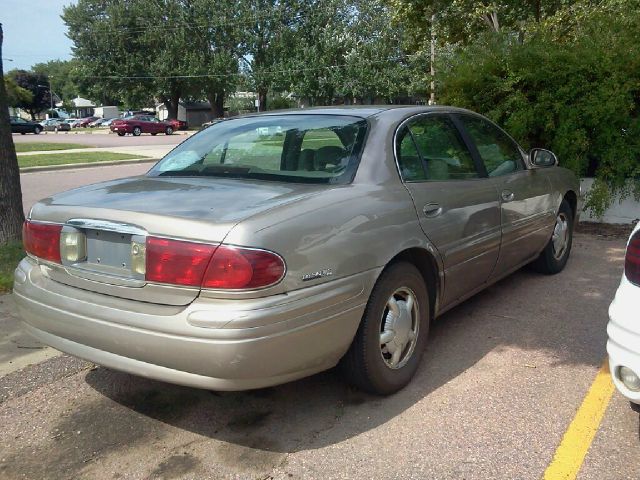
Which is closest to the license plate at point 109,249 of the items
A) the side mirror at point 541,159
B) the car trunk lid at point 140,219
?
the car trunk lid at point 140,219

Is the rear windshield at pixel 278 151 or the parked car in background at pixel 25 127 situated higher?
the rear windshield at pixel 278 151

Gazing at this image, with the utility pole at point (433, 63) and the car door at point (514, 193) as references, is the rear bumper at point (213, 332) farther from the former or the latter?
the utility pole at point (433, 63)

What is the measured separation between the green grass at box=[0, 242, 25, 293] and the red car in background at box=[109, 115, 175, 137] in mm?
41604

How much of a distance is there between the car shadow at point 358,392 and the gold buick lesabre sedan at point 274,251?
205mm

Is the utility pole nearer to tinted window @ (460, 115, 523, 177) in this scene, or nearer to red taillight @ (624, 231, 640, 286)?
tinted window @ (460, 115, 523, 177)

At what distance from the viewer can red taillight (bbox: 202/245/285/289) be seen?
255cm

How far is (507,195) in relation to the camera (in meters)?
4.45

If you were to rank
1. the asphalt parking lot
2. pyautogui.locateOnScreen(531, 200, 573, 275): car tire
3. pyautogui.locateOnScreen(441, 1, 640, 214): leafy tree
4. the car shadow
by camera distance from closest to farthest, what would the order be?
the asphalt parking lot, the car shadow, pyautogui.locateOnScreen(531, 200, 573, 275): car tire, pyautogui.locateOnScreen(441, 1, 640, 214): leafy tree

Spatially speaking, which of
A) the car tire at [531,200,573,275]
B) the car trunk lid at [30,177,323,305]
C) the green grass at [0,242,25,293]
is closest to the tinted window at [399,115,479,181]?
the car trunk lid at [30,177,323,305]

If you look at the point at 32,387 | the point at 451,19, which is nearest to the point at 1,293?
the point at 32,387

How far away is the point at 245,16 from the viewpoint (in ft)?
159

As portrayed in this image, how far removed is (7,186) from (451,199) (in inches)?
182

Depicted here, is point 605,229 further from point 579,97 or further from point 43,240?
point 43,240

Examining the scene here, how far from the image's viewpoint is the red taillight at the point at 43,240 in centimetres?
303
